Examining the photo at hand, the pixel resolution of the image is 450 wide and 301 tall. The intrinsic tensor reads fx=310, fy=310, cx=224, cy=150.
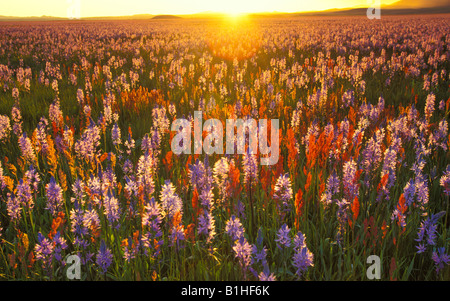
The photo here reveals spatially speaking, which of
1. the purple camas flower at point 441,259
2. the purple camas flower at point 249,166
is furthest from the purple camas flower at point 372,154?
the purple camas flower at point 249,166

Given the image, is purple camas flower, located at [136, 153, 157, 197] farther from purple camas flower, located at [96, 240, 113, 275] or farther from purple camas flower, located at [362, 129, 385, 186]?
purple camas flower, located at [362, 129, 385, 186]

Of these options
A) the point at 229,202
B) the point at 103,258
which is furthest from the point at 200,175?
the point at 103,258

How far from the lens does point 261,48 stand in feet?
40.5

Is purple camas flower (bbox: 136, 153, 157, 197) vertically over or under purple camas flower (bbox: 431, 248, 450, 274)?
over

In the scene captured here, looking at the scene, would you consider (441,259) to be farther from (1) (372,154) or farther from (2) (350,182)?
(1) (372,154)

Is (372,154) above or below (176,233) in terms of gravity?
above

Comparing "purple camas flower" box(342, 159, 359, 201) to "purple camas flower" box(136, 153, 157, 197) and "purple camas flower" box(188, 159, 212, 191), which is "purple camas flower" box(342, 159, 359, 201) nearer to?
Answer: "purple camas flower" box(188, 159, 212, 191)

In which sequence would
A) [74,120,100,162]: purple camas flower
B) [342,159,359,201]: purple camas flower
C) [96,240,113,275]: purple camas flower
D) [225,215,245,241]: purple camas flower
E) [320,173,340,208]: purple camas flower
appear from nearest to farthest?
[225,215,245,241]: purple camas flower, [96,240,113,275]: purple camas flower, [342,159,359,201]: purple camas flower, [320,173,340,208]: purple camas flower, [74,120,100,162]: purple camas flower

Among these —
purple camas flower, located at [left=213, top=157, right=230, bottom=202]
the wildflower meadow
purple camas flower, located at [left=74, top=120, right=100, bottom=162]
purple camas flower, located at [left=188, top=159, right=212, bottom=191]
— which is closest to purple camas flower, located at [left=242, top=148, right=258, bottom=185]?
the wildflower meadow

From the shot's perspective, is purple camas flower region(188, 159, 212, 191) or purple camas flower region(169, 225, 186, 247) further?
purple camas flower region(188, 159, 212, 191)

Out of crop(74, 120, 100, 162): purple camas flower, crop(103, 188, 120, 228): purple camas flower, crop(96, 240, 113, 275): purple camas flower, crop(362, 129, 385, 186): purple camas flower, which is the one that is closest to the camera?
crop(96, 240, 113, 275): purple camas flower

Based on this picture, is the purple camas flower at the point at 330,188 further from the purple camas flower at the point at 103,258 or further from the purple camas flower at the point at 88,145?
the purple camas flower at the point at 88,145

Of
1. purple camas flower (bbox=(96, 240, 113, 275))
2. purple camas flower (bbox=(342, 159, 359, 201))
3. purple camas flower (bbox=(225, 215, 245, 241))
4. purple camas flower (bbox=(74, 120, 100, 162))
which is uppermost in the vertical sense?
purple camas flower (bbox=(74, 120, 100, 162))
